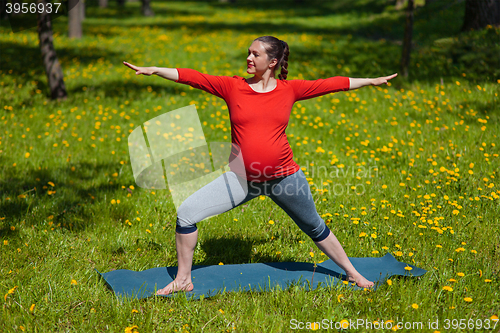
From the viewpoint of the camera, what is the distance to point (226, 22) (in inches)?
888

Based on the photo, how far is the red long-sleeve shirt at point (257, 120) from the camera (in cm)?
281

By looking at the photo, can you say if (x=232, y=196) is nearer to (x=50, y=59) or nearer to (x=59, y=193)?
(x=59, y=193)

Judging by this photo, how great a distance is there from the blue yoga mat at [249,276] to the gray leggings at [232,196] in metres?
0.64

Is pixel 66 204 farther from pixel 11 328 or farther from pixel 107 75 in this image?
pixel 107 75

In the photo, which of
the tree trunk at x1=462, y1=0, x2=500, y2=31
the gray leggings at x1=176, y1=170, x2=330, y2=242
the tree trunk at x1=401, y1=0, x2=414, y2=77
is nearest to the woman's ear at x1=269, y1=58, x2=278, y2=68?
the gray leggings at x1=176, y1=170, x2=330, y2=242

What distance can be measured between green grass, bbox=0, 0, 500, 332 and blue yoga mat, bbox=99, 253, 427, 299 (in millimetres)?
88

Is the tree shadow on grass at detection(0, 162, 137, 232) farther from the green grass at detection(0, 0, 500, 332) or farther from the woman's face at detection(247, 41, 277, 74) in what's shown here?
the woman's face at detection(247, 41, 277, 74)

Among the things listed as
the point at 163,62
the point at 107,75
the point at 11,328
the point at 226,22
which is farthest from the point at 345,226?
the point at 226,22

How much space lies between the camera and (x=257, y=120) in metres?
2.81

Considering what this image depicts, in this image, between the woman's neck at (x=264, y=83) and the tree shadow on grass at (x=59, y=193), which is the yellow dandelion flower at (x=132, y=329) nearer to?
the tree shadow on grass at (x=59, y=193)

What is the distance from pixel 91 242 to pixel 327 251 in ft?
7.40

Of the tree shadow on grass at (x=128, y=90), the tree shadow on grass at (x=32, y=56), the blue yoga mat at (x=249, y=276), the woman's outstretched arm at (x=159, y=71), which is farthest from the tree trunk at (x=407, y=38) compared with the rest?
the tree shadow on grass at (x=32, y=56)

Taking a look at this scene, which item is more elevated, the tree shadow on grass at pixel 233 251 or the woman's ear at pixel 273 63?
the woman's ear at pixel 273 63

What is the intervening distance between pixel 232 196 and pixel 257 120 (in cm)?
57
